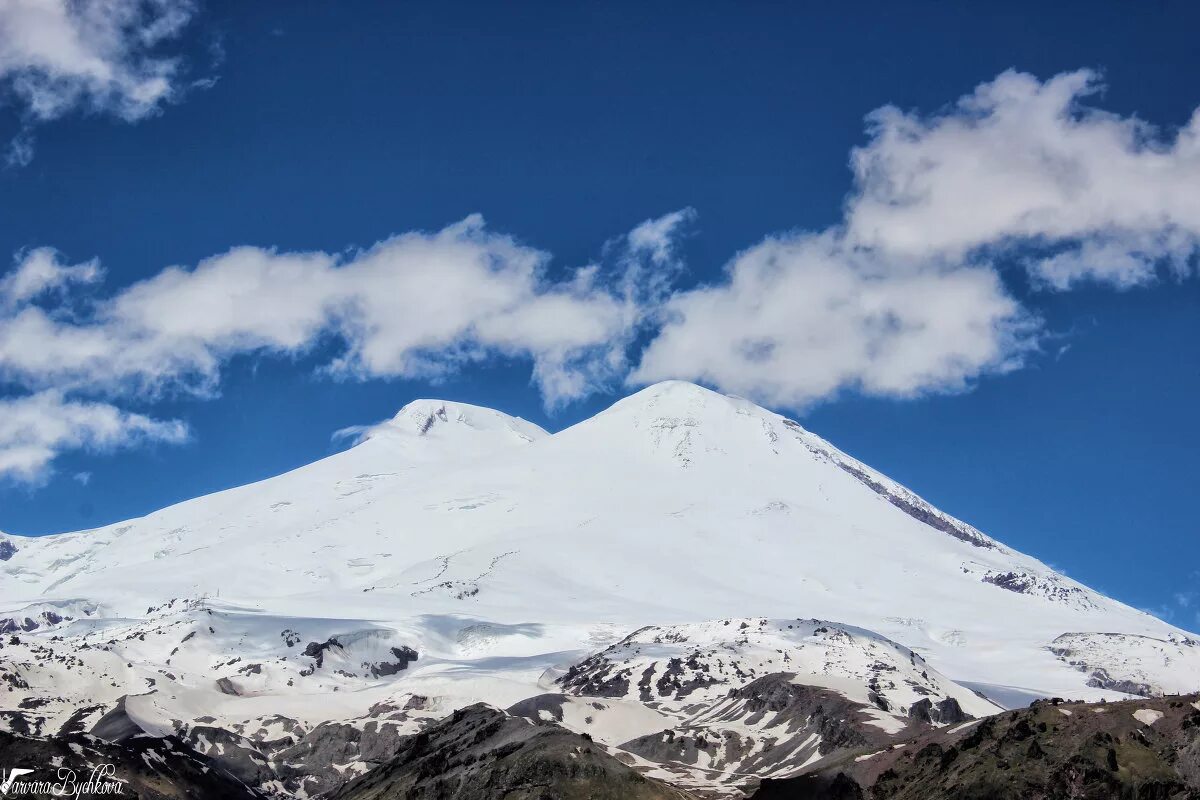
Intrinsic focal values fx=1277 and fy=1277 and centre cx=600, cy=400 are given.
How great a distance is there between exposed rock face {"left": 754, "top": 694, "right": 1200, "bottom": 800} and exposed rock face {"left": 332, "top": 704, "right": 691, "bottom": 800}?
26444 mm

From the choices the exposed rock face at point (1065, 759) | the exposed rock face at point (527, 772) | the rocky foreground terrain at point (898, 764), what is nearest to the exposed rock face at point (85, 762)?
the rocky foreground terrain at point (898, 764)

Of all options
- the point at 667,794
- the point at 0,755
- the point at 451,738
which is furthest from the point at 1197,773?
the point at 0,755

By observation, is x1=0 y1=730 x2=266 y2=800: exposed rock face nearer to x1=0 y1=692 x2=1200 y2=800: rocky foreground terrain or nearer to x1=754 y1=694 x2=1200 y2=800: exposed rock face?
x1=0 y1=692 x2=1200 y2=800: rocky foreground terrain

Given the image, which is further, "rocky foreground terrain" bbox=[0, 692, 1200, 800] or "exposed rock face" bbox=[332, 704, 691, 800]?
"exposed rock face" bbox=[332, 704, 691, 800]

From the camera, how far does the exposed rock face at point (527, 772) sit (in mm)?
156750

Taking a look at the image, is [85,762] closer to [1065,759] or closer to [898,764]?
[898,764]

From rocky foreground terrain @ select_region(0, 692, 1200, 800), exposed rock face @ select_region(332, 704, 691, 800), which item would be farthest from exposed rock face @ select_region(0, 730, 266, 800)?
exposed rock face @ select_region(332, 704, 691, 800)

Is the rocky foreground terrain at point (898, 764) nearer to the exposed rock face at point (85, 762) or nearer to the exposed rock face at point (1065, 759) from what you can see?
the exposed rock face at point (1065, 759)

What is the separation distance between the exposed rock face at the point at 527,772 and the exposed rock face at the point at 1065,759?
26.4m

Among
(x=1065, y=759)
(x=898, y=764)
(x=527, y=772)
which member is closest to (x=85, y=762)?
(x=527, y=772)

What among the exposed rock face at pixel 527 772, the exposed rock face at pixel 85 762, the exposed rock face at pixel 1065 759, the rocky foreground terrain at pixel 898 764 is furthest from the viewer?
the exposed rock face at pixel 85 762

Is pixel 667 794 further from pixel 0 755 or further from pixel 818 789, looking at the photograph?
pixel 0 755

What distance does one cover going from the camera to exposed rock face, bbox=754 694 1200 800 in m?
131

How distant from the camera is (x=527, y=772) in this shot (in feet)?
523
